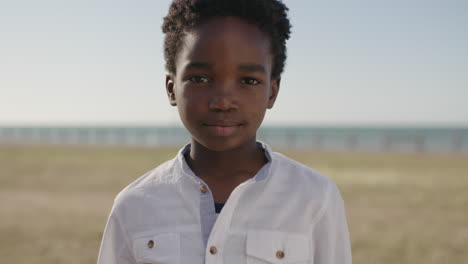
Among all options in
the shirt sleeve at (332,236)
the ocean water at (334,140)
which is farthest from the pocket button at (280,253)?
the ocean water at (334,140)

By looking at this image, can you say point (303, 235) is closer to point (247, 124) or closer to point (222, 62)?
point (247, 124)

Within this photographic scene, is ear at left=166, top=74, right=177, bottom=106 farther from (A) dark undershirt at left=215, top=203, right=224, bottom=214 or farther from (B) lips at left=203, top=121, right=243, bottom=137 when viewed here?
(A) dark undershirt at left=215, top=203, right=224, bottom=214

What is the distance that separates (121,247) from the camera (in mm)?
2266

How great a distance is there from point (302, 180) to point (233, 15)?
75 centimetres

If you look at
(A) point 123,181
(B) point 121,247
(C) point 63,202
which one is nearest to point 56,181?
(A) point 123,181

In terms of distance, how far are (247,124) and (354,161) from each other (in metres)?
17.7

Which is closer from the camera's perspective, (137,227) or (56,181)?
(137,227)

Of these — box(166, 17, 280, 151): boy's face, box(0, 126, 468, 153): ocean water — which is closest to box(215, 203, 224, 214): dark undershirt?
box(166, 17, 280, 151): boy's face

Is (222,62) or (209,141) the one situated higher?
(222,62)

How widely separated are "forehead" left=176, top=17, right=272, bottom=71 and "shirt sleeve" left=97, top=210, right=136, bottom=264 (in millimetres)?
791

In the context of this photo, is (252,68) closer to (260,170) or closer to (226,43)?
(226,43)

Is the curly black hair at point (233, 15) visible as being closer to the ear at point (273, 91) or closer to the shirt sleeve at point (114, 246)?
the ear at point (273, 91)

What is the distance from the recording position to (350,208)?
966cm

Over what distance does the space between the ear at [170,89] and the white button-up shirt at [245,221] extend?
312mm
